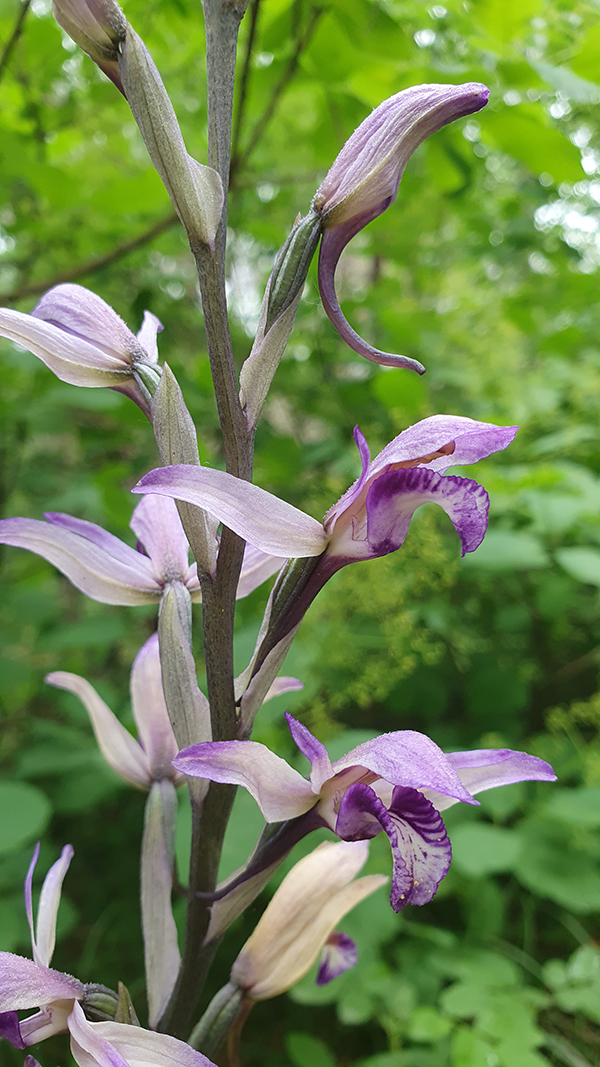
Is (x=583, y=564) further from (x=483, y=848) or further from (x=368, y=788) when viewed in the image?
(x=368, y=788)

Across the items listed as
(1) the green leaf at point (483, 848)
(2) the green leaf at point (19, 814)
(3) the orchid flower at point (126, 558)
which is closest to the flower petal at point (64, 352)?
(3) the orchid flower at point (126, 558)

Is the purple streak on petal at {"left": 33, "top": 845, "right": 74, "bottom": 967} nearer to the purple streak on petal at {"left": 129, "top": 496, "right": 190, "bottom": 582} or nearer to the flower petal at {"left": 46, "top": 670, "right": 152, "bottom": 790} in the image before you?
the flower petal at {"left": 46, "top": 670, "right": 152, "bottom": 790}

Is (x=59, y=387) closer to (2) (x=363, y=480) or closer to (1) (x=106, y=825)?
(1) (x=106, y=825)

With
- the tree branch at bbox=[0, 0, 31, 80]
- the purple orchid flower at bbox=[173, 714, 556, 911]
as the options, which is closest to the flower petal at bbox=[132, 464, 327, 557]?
the purple orchid flower at bbox=[173, 714, 556, 911]

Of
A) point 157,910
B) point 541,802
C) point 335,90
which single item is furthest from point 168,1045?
point 335,90

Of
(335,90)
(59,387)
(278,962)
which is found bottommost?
(278,962)

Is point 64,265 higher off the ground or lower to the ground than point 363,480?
higher

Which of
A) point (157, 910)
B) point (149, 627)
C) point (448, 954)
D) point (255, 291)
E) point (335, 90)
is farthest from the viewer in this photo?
point (255, 291)
